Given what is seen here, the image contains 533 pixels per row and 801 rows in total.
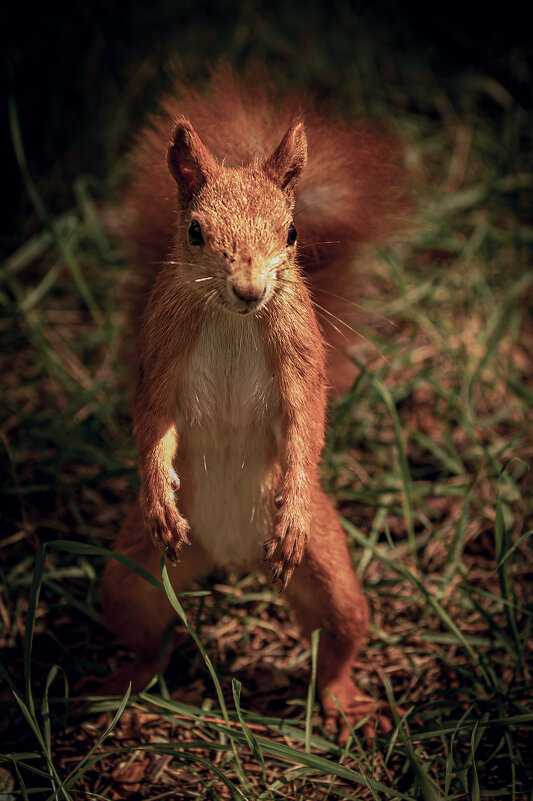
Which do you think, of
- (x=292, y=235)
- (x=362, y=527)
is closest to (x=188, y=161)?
(x=292, y=235)

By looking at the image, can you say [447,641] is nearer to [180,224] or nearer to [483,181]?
[180,224]

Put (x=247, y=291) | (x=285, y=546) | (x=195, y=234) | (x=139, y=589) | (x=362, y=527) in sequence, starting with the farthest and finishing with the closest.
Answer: (x=362, y=527), (x=139, y=589), (x=285, y=546), (x=195, y=234), (x=247, y=291)

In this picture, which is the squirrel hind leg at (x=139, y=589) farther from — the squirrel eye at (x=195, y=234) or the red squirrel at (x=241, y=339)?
the squirrel eye at (x=195, y=234)

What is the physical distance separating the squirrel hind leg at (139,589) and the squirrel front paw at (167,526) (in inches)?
7.9

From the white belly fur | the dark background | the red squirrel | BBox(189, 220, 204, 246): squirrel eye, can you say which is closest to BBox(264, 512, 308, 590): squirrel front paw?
the red squirrel

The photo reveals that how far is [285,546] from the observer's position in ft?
5.33

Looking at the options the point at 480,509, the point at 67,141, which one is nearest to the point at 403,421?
the point at 480,509

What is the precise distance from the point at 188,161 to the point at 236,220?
184 millimetres

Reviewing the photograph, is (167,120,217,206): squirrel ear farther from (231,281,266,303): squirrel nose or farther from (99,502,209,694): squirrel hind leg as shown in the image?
(99,502,209,694): squirrel hind leg

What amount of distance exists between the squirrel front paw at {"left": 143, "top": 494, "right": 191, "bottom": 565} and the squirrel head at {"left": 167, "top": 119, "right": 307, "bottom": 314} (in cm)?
46

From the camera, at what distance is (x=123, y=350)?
6.98 ft

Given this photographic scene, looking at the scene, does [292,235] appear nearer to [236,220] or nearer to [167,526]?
[236,220]

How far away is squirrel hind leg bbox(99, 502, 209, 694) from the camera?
5.99ft

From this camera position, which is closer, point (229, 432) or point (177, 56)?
point (229, 432)
